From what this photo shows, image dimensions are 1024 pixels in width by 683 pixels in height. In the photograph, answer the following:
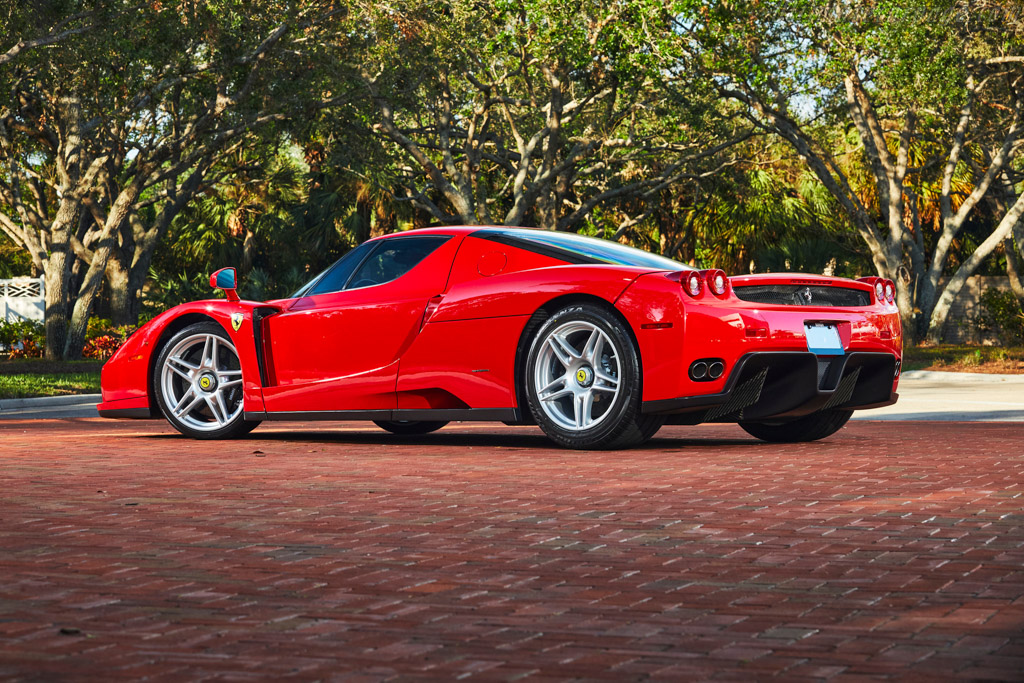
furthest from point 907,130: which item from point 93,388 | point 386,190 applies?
point 93,388

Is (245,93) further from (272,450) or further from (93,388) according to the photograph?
(272,450)

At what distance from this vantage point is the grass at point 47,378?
18.5 metres

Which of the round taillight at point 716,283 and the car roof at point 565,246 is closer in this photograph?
the round taillight at point 716,283

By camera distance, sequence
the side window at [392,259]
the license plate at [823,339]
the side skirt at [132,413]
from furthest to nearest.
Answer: the side skirt at [132,413] → the side window at [392,259] → the license plate at [823,339]

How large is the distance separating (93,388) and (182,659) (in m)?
16.8

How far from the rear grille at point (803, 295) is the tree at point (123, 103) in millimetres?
16068

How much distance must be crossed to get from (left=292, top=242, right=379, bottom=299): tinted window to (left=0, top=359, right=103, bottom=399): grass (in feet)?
31.9

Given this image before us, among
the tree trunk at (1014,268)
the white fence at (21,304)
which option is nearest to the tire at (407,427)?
the white fence at (21,304)

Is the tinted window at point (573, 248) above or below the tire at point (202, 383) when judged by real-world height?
above

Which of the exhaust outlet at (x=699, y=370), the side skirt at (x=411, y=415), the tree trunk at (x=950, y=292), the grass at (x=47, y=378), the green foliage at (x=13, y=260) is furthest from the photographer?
the green foliage at (x=13, y=260)

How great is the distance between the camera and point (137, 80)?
80.2ft

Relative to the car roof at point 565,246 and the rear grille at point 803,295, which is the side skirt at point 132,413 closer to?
the car roof at point 565,246

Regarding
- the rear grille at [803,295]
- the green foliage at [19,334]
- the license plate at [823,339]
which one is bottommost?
the license plate at [823,339]

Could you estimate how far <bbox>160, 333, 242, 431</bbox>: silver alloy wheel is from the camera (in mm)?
9695
